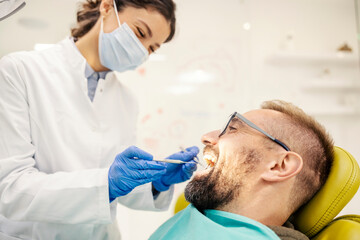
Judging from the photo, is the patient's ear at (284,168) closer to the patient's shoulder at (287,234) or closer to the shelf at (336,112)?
the patient's shoulder at (287,234)

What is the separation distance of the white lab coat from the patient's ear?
65cm

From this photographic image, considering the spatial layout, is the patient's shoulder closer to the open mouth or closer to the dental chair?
the dental chair

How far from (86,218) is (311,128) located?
1011 mm

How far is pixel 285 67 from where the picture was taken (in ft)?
9.29

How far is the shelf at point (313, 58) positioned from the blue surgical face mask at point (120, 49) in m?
1.64

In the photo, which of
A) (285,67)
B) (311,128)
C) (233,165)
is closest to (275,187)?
(233,165)

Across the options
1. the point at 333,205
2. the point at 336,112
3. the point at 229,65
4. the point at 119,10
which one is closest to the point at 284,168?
the point at 333,205

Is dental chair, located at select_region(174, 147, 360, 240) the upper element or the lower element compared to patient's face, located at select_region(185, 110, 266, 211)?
lower

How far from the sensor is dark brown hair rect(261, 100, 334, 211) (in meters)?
1.19

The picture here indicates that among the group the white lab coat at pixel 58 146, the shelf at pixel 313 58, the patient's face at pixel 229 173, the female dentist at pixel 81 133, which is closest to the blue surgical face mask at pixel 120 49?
the female dentist at pixel 81 133

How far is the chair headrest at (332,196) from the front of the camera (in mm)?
1088

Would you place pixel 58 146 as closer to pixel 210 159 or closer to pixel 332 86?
pixel 210 159

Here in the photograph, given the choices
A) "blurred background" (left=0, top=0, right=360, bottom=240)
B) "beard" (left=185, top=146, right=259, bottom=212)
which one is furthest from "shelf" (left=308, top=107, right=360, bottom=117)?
"beard" (left=185, top=146, right=259, bottom=212)

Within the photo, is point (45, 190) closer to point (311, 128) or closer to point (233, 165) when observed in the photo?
point (233, 165)
